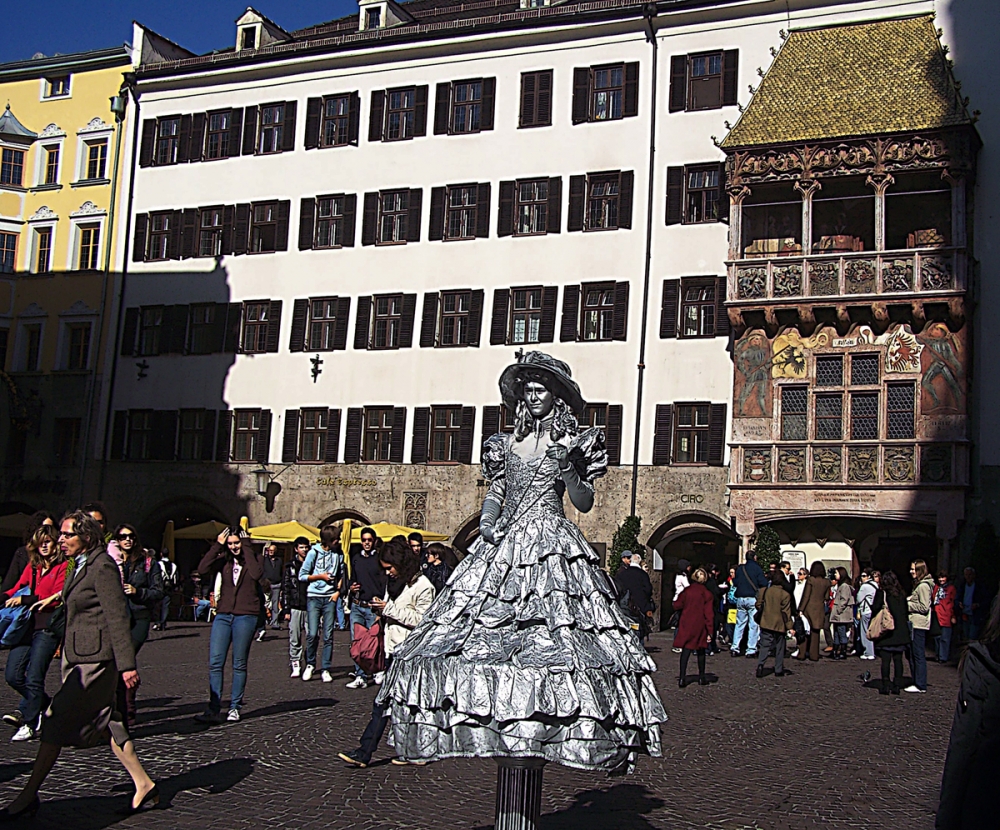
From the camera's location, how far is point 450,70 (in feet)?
116

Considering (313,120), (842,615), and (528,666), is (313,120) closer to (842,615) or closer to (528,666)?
(842,615)

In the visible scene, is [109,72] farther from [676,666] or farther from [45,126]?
[676,666]

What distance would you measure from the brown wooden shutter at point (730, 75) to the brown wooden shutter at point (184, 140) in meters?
15.5

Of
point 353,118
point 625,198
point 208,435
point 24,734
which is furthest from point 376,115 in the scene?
point 24,734

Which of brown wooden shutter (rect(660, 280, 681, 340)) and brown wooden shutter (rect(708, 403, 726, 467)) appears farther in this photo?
brown wooden shutter (rect(660, 280, 681, 340))

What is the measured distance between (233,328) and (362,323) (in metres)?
3.95

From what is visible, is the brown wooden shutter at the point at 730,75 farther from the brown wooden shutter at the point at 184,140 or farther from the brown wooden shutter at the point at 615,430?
the brown wooden shutter at the point at 184,140

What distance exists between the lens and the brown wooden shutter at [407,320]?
113 ft

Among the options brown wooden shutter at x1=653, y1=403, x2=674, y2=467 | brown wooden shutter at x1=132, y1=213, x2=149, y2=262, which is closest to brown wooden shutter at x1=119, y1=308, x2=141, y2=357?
brown wooden shutter at x1=132, y1=213, x2=149, y2=262

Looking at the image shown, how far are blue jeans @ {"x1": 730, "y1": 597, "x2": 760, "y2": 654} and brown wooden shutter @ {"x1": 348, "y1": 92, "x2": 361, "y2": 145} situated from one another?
1849 cm

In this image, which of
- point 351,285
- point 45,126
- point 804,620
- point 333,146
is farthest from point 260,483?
point 804,620

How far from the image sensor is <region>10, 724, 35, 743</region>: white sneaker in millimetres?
10242

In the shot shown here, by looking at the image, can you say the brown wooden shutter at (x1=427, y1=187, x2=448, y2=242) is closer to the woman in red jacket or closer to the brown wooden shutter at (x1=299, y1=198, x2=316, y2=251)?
the brown wooden shutter at (x1=299, y1=198, x2=316, y2=251)

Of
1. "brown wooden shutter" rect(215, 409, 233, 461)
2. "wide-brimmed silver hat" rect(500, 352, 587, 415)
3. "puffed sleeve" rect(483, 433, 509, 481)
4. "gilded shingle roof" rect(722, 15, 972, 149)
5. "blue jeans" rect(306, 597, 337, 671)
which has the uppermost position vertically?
"gilded shingle roof" rect(722, 15, 972, 149)
